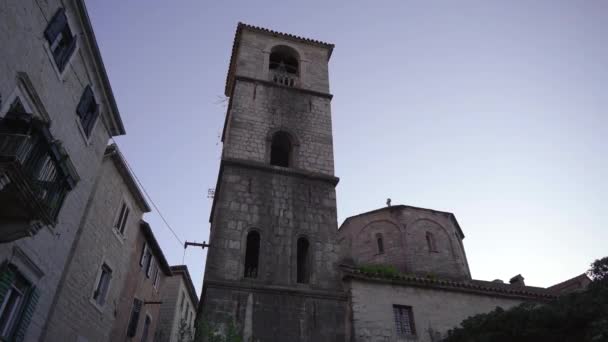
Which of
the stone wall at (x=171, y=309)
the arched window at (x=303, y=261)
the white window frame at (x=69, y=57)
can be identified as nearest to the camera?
the white window frame at (x=69, y=57)

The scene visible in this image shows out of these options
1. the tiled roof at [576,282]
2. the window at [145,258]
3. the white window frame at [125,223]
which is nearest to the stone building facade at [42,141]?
the white window frame at [125,223]

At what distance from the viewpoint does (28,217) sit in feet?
26.0

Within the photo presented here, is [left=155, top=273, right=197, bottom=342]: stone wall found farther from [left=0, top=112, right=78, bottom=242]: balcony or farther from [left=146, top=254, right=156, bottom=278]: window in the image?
[left=0, top=112, right=78, bottom=242]: balcony

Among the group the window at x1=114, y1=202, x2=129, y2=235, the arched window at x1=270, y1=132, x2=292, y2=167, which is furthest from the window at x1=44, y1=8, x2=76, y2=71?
the arched window at x1=270, y1=132, x2=292, y2=167

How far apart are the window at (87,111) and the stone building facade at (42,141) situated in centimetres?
3

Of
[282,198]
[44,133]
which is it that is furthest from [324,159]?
[44,133]

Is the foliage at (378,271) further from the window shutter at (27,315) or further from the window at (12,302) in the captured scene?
the window at (12,302)

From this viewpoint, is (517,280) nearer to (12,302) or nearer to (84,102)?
(84,102)

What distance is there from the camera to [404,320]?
47.2 ft

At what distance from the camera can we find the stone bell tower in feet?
41.5

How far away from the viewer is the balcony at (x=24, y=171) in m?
7.12

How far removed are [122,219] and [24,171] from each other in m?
9.44

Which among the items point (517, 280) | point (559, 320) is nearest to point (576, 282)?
point (517, 280)

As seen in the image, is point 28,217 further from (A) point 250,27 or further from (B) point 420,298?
(A) point 250,27
